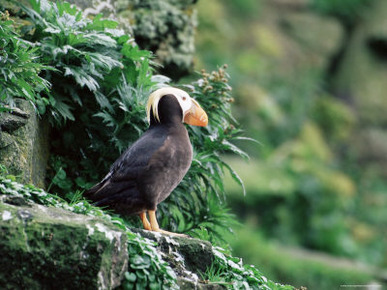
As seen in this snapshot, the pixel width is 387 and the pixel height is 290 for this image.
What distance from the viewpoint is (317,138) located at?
15.2 m

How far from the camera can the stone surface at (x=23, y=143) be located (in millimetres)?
3916

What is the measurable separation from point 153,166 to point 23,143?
1.02 m

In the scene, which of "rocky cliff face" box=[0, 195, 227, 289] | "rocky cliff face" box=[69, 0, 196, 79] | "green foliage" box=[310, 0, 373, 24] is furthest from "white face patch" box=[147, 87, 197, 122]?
"green foliage" box=[310, 0, 373, 24]

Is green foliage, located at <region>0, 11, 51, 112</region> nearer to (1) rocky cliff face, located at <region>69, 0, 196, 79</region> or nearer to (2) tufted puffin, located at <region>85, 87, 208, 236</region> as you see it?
(2) tufted puffin, located at <region>85, 87, 208, 236</region>

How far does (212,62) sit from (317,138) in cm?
342

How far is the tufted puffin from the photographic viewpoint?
3.78 metres

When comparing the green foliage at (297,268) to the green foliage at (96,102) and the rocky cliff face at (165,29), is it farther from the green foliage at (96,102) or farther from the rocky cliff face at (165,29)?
the green foliage at (96,102)

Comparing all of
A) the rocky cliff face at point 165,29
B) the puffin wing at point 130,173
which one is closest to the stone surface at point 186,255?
the puffin wing at point 130,173

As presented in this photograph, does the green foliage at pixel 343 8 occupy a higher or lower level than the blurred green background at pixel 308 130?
higher

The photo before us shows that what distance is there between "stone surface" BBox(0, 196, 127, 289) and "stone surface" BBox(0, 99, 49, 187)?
0.97 meters

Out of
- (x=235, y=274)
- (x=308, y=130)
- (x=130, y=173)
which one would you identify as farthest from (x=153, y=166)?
(x=308, y=130)

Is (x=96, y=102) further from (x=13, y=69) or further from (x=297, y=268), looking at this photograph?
(x=297, y=268)

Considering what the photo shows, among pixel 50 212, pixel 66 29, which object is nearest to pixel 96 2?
pixel 66 29

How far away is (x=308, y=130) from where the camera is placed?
15023 millimetres
